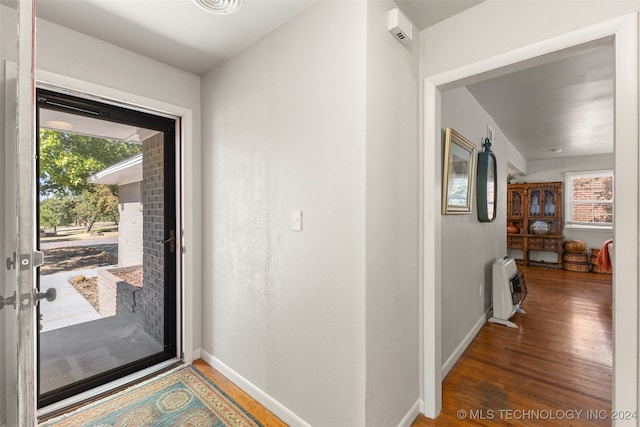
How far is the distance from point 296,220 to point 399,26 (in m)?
1.20

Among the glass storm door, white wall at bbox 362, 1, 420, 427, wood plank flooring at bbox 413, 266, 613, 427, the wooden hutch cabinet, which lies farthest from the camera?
the wooden hutch cabinet

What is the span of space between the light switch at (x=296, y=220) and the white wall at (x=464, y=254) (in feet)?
3.97

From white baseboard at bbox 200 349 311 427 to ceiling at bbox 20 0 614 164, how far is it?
2.22 m

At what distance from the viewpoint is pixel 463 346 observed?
8.66ft

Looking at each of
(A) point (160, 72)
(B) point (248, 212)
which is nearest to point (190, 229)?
(B) point (248, 212)

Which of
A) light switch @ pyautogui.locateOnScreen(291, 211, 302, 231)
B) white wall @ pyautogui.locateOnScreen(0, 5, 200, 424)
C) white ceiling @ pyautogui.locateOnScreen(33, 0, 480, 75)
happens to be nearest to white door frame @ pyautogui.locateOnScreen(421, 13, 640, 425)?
white ceiling @ pyautogui.locateOnScreen(33, 0, 480, 75)

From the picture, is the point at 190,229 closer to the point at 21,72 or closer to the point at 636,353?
the point at 21,72

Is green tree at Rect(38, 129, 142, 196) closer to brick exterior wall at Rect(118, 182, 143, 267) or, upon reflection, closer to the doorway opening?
the doorway opening

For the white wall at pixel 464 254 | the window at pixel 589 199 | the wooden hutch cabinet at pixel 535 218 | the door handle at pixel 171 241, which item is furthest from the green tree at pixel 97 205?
the window at pixel 589 199

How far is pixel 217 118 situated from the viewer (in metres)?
2.33

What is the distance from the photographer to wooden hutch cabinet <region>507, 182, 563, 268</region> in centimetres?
650

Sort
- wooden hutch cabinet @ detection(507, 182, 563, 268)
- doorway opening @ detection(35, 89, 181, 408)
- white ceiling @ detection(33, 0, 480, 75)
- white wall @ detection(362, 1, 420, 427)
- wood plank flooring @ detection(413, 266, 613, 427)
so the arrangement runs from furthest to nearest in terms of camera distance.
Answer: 1. wooden hutch cabinet @ detection(507, 182, 563, 268)
2. doorway opening @ detection(35, 89, 181, 408)
3. wood plank flooring @ detection(413, 266, 613, 427)
4. white ceiling @ detection(33, 0, 480, 75)
5. white wall @ detection(362, 1, 420, 427)

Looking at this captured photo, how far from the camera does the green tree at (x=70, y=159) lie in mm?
1904

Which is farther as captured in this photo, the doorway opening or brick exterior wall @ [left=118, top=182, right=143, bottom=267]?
brick exterior wall @ [left=118, top=182, right=143, bottom=267]
